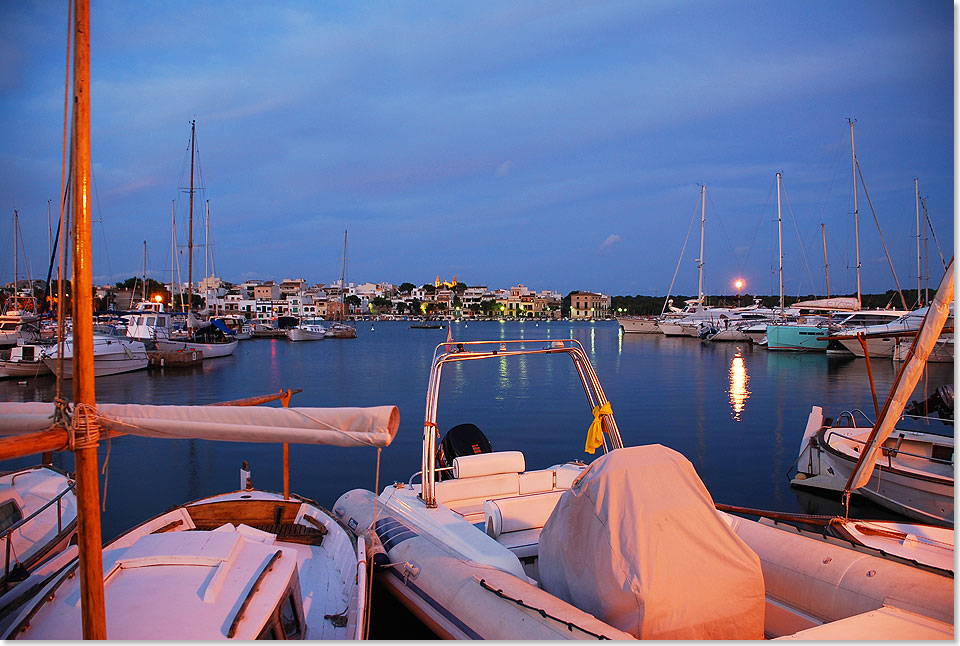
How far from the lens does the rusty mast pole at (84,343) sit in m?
2.62

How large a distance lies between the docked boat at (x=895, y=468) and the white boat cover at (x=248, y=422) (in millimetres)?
8465

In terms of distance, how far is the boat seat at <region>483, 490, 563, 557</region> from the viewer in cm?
576

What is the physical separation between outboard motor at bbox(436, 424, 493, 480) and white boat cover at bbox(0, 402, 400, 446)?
5329 mm

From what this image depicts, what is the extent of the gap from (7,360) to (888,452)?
31199 millimetres

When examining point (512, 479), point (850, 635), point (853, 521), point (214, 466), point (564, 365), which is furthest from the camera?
point (564, 365)

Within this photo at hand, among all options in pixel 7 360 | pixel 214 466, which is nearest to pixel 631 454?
pixel 214 466

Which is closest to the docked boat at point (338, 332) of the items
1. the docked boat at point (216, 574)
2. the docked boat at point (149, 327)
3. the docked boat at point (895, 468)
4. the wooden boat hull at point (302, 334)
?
the wooden boat hull at point (302, 334)

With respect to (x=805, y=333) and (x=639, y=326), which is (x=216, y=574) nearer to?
(x=805, y=333)

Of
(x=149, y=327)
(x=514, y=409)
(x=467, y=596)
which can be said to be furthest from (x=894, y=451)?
(x=149, y=327)

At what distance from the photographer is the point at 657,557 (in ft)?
12.1

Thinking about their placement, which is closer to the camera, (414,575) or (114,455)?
(414,575)

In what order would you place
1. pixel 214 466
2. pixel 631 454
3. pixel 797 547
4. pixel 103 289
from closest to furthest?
pixel 631 454 < pixel 797 547 < pixel 214 466 < pixel 103 289

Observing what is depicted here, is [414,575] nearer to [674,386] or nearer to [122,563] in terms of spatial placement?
[122,563]

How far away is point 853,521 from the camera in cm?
561
